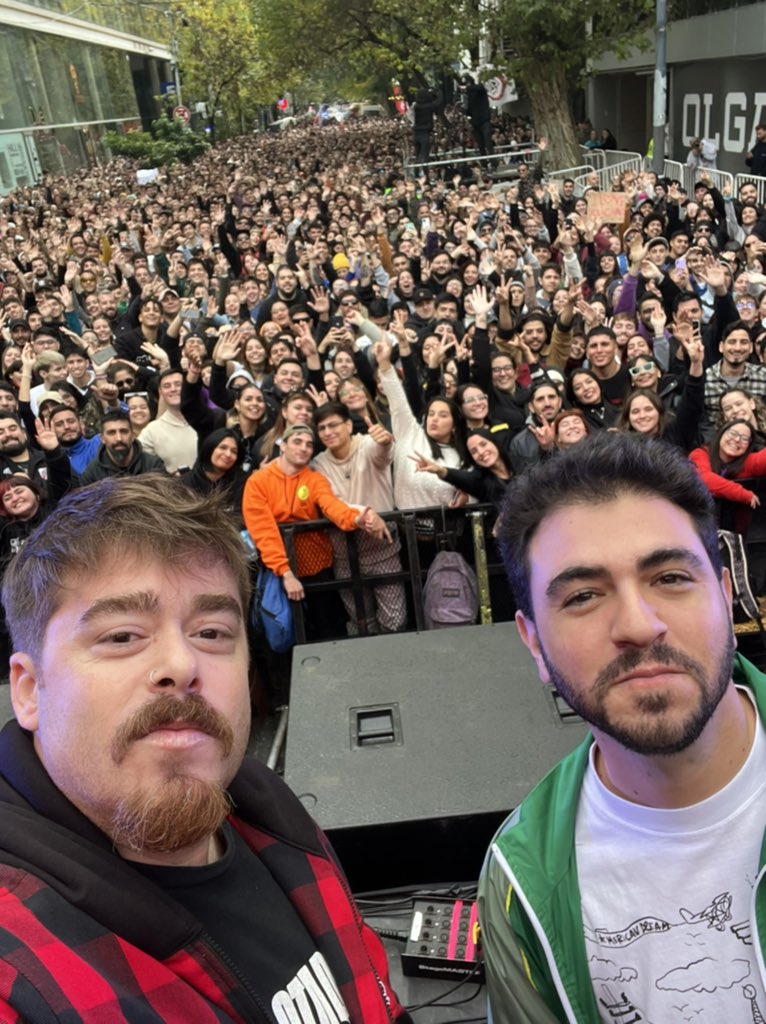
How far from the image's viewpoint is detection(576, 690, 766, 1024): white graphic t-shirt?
→ 1.50 metres

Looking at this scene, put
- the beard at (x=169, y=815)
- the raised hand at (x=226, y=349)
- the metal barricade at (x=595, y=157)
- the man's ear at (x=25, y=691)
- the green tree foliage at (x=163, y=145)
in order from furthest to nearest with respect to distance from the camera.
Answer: the green tree foliage at (x=163, y=145)
the metal barricade at (x=595, y=157)
the raised hand at (x=226, y=349)
the man's ear at (x=25, y=691)
the beard at (x=169, y=815)

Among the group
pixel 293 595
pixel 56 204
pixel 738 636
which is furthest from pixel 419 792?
pixel 56 204

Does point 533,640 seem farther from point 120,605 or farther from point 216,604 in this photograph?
point 120,605

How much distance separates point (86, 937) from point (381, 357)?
504 centimetres

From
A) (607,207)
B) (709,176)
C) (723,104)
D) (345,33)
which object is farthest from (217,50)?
(607,207)

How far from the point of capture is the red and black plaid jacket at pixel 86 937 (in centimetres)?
112

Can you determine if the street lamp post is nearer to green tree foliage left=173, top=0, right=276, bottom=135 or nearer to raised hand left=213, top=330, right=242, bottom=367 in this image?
raised hand left=213, top=330, right=242, bottom=367

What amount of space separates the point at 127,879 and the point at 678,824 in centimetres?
101

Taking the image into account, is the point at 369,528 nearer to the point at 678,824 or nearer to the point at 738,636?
the point at 738,636

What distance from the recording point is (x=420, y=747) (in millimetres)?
2615

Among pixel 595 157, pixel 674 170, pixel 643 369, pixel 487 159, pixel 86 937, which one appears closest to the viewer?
pixel 86 937

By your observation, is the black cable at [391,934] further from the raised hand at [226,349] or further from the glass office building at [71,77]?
the glass office building at [71,77]

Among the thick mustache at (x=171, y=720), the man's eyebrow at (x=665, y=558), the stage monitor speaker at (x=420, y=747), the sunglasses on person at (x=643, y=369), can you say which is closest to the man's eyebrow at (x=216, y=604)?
the thick mustache at (x=171, y=720)

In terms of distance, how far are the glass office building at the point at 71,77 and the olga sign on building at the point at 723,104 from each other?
2521 centimetres
